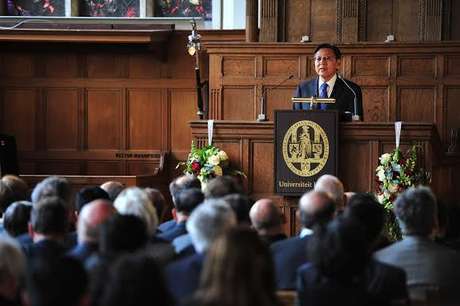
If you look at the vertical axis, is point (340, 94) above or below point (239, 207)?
above

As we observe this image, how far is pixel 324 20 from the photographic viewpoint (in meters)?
12.1

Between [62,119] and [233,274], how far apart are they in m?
10.6

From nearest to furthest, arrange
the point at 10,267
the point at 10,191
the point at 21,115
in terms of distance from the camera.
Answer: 1. the point at 10,267
2. the point at 10,191
3. the point at 21,115

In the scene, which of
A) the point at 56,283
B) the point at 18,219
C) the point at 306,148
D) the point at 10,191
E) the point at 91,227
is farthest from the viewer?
the point at 306,148

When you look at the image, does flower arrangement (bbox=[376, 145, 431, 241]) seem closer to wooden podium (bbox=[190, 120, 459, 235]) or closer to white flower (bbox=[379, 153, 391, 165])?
white flower (bbox=[379, 153, 391, 165])

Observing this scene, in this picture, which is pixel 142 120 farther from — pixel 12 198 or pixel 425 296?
pixel 425 296

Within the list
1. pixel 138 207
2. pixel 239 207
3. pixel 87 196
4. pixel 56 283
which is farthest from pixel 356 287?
pixel 87 196

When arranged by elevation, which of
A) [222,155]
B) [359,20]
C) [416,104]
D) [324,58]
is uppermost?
[359,20]

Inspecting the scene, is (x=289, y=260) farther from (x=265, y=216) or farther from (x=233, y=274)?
(x=233, y=274)

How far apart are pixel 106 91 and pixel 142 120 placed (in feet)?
2.20

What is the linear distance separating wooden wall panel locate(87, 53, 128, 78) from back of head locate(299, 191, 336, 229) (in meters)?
8.51

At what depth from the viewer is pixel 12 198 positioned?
20.8ft

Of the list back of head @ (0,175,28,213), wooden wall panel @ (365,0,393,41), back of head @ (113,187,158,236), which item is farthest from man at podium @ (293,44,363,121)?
back of head @ (113,187,158,236)

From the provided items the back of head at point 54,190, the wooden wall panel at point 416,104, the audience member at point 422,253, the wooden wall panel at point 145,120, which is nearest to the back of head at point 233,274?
the audience member at point 422,253
